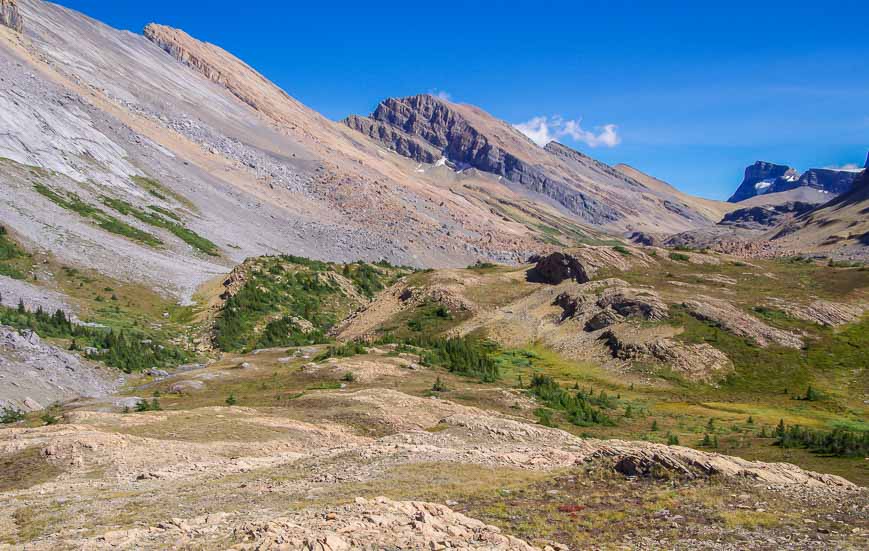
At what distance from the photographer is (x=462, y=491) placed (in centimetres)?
1727

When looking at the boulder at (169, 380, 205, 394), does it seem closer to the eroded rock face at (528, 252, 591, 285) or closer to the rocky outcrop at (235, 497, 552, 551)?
the rocky outcrop at (235, 497, 552, 551)

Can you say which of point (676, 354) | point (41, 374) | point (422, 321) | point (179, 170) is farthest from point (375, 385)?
point (179, 170)

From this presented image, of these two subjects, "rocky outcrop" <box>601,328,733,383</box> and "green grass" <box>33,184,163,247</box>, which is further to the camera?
"green grass" <box>33,184,163,247</box>

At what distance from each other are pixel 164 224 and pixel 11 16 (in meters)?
71.0

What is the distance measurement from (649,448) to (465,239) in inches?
5237

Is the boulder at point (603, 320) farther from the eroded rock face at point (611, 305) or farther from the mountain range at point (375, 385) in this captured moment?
the mountain range at point (375, 385)

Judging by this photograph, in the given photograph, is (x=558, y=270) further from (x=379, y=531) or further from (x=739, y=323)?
(x=379, y=531)

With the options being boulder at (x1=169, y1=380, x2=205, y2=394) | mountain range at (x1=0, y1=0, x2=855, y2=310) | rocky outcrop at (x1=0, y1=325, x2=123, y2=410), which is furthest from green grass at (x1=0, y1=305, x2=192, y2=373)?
mountain range at (x1=0, y1=0, x2=855, y2=310)

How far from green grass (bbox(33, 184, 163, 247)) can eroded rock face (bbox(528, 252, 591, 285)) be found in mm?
49429

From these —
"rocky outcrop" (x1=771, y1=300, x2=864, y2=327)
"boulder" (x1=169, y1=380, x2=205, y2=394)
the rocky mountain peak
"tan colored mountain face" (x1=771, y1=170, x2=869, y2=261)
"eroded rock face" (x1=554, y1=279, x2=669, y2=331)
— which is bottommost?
"boulder" (x1=169, y1=380, x2=205, y2=394)

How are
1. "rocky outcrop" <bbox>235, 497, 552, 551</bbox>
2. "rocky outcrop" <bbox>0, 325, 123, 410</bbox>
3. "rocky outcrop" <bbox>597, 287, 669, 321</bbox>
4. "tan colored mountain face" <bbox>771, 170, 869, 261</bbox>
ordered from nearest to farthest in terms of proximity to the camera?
"rocky outcrop" <bbox>235, 497, 552, 551</bbox>, "rocky outcrop" <bbox>0, 325, 123, 410</bbox>, "rocky outcrop" <bbox>597, 287, 669, 321</bbox>, "tan colored mountain face" <bbox>771, 170, 869, 261</bbox>

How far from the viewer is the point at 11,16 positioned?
119625 millimetres

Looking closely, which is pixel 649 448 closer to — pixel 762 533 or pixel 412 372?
pixel 762 533

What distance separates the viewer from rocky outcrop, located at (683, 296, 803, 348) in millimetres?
43500
